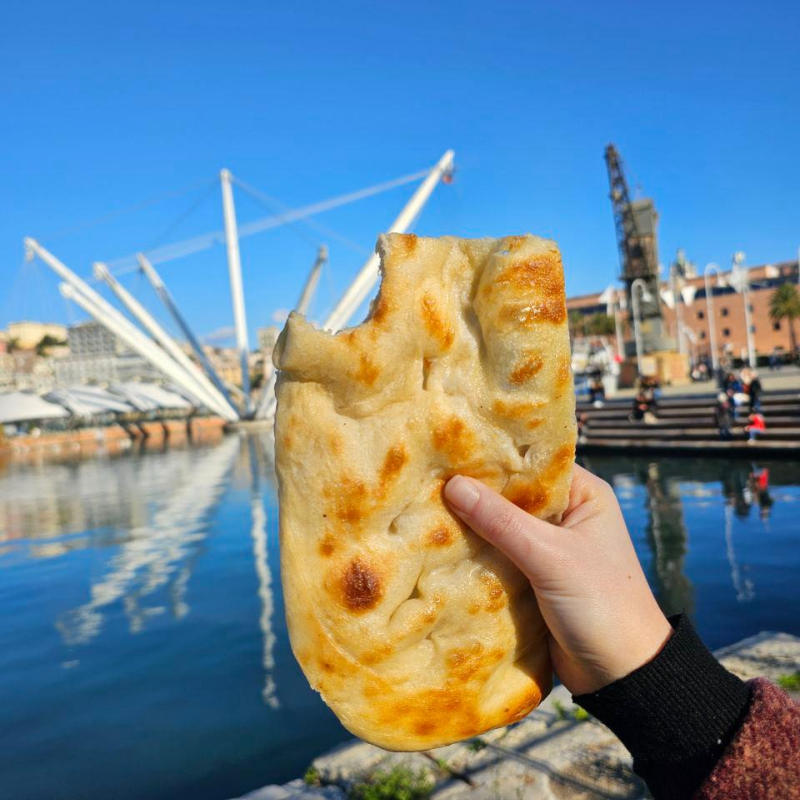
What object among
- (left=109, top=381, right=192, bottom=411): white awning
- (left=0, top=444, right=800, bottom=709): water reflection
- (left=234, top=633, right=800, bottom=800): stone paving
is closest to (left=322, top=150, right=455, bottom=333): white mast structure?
(left=109, top=381, right=192, bottom=411): white awning

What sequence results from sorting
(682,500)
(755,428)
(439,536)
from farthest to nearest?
(755,428) < (682,500) < (439,536)

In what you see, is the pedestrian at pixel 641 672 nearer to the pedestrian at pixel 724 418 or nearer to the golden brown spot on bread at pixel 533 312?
the golden brown spot on bread at pixel 533 312

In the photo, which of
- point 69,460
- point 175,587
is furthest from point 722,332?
point 175,587

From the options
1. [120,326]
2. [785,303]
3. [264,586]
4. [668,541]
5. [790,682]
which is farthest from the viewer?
[785,303]

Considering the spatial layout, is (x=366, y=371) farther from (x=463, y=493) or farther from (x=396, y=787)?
(x=396, y=787)

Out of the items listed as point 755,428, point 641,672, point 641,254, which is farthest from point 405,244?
point 641,254

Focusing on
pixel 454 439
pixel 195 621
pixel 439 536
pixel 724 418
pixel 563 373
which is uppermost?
pixel 563 373

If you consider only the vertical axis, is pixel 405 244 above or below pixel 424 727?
above

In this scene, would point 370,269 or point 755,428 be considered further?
point 370,269

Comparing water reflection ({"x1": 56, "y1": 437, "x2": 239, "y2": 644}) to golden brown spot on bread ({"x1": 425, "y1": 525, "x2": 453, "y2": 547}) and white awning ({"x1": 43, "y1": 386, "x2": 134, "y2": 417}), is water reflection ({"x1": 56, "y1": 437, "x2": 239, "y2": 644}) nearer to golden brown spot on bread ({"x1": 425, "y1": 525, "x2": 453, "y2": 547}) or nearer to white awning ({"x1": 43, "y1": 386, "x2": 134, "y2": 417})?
golden brown spot on bread ({"x1": 425, "y1": 525, "x2": 453, "y2": 547})
